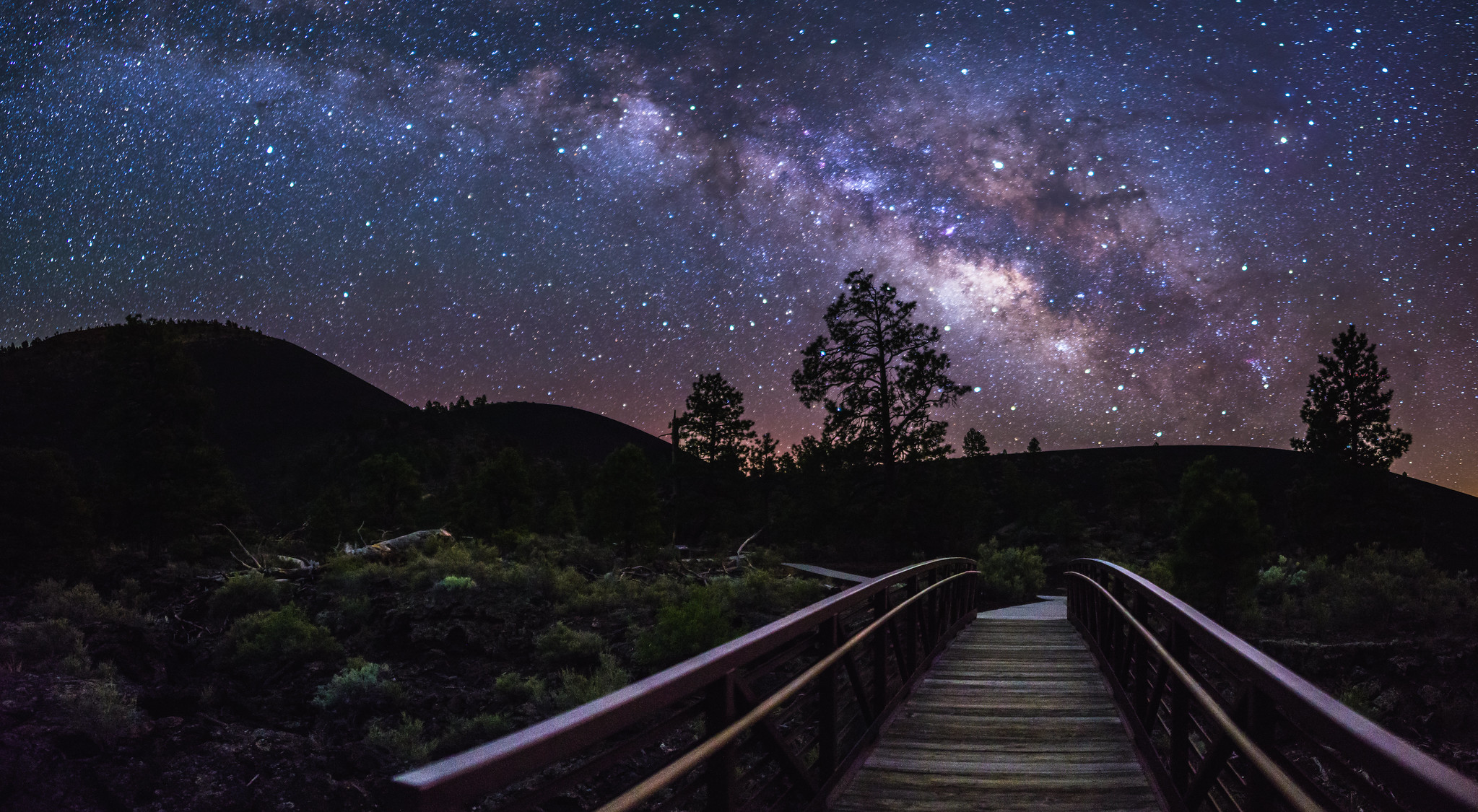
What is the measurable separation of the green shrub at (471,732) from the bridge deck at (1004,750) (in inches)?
236

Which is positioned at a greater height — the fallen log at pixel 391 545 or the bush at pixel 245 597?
the fallen log at pixel 391 545

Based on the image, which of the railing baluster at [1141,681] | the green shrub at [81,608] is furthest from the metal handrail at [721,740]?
the green shrub at [81,608]

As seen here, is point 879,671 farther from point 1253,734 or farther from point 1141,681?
point 1253,734

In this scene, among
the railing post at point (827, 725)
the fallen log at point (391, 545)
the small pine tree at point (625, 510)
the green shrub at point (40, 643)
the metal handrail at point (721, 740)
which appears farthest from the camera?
the small pine tree at point (625, 510)

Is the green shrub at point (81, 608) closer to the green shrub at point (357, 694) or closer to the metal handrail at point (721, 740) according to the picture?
the green shrub at point (357, 694)

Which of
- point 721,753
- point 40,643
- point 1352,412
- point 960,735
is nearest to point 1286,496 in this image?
point 1352,412

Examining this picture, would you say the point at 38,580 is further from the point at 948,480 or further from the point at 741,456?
the point at 741,456

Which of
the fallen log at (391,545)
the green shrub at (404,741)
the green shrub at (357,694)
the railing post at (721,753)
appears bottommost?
the green shrub at (404,741)

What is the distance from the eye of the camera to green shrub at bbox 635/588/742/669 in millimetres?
13305

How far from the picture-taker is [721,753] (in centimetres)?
297

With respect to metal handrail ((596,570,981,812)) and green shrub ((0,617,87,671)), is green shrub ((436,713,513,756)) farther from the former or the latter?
metal handrail ((596,570,981,812))

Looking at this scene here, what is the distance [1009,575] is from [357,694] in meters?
23.4

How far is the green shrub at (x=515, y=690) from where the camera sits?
1188cm

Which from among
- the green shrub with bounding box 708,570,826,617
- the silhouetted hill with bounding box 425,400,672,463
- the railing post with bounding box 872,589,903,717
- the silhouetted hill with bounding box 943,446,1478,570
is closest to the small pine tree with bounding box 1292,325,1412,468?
the silhouetted hill with bounding box 943,446,1478,570
